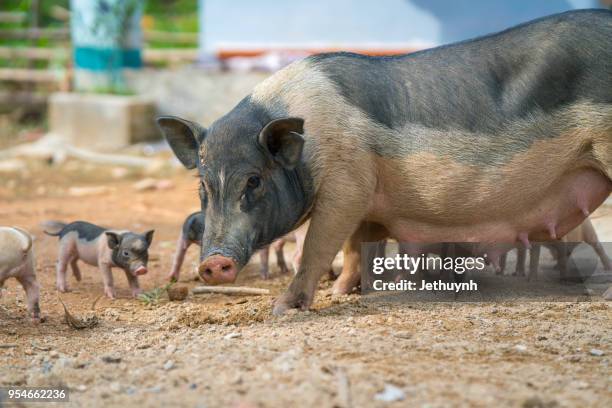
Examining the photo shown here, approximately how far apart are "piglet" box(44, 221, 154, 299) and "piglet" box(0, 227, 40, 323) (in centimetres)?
81

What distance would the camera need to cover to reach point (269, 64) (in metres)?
12.0

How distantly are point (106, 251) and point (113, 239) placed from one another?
130 mm

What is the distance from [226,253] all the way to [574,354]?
5.89ft

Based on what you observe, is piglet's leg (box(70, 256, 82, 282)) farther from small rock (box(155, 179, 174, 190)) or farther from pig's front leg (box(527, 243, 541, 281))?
small rock (box(155, 179, 174, 190))

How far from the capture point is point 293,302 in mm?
5152

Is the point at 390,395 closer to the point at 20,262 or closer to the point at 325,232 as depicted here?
the point at 325,232

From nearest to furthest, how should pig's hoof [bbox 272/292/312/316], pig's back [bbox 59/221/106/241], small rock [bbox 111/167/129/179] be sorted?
pig's hoof [bbox 272/292/312/316] < pig's back [bbox 59/221/106/241] < small rock [bbox 111/167/129/179]

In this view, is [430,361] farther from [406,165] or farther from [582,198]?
[582,198]

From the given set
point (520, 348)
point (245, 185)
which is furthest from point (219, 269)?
point (520, 348)

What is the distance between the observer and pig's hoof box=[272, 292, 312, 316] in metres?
5.13

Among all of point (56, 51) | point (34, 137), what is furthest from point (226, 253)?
point (56, 51)

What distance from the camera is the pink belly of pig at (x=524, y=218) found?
546 centimetres

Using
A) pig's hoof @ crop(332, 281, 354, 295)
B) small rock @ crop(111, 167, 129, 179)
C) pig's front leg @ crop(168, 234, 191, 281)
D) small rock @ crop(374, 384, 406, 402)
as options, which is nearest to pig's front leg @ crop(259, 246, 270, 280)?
pig's front leg @ crop(168, 234, 191, 281)

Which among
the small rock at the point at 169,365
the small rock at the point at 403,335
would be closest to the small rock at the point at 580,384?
the small rock at the point at 403,335
